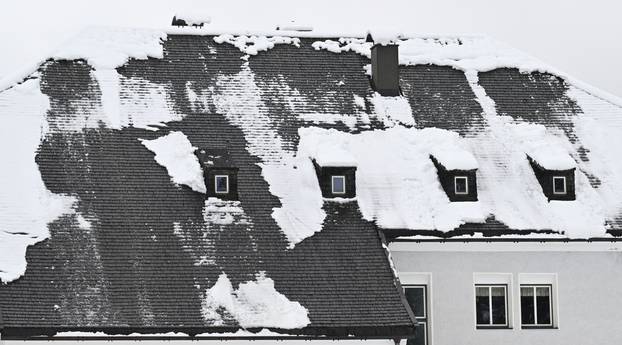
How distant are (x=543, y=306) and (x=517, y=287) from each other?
2.83ft

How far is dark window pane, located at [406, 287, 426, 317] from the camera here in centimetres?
3666

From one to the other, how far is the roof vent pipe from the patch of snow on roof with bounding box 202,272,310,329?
8.40 meters

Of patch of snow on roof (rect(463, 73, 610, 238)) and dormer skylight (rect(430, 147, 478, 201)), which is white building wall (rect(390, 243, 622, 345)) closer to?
patch of snow on roof (rect(463, 73, 610, 238))

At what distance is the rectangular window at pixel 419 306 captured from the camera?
3650 cm

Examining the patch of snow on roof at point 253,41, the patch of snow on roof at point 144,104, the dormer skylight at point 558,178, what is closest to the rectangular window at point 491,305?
the dormer skylight at point 558,178

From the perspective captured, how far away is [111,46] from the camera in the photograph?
1582 inches

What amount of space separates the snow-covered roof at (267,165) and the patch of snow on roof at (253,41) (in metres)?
0.06

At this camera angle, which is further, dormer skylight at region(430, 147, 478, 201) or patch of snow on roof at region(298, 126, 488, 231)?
dormer skylight at region(430, 147, 478, 201)

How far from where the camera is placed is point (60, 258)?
3375cm

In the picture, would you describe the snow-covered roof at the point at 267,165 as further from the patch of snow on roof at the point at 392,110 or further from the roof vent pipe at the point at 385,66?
the roof vent pipe at the point at 385,66

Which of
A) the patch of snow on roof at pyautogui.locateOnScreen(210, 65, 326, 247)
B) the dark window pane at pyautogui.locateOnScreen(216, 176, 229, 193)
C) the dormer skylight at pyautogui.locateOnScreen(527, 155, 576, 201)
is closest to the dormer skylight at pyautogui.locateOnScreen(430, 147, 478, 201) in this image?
the dormer skylight at pyautogui.locateOnScreen(527, 155, 576, 201)

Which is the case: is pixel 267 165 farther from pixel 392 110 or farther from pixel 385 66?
pixel 385 66

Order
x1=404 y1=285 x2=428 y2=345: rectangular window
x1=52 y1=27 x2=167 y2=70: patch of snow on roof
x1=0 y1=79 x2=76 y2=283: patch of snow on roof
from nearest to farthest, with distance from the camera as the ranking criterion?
x1=0 y1=79 x2=76 y2=283: patch of snow on roof, x1=404 y1=285 x2=428 y2=345: rectangular window, x1=52 y1=27 x2=167 y2=70: patch of snow on roof

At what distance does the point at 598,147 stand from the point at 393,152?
5.47 m
